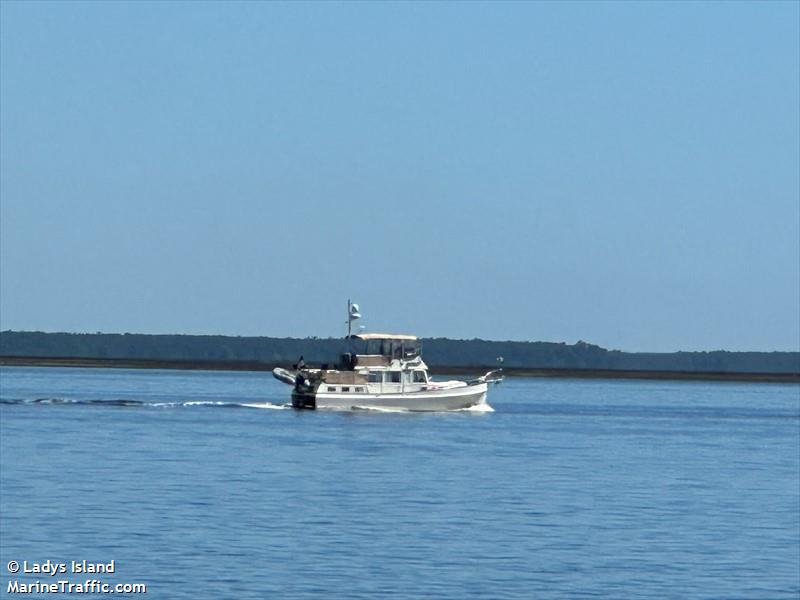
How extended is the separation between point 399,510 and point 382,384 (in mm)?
66769

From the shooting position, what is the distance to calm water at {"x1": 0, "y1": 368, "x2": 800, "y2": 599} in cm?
4156

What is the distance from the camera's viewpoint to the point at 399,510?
55.5m

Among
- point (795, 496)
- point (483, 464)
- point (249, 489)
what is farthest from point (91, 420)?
point (795, 496)

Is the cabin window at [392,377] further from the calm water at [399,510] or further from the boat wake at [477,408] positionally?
the calm water at [399,510]

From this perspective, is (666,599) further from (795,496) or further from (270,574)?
(795,496)

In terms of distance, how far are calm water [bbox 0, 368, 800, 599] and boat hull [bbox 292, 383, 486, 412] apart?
17.2m

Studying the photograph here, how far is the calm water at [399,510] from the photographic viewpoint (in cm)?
4156

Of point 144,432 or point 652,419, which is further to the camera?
point 652,419

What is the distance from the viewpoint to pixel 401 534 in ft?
161

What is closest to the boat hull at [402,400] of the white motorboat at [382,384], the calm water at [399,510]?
the white motorboat at [382,384]

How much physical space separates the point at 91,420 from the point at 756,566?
70091 mm

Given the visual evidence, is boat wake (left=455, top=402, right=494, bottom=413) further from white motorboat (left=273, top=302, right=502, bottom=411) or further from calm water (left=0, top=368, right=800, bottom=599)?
calm water (left=0, top=368, right=800, bottom=599)

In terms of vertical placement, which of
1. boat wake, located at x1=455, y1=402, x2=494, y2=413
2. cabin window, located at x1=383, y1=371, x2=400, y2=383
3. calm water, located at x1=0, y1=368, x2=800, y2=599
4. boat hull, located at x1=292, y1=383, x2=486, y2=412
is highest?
cabin window, located at x1=383, y1=371, x2=400, y2=383

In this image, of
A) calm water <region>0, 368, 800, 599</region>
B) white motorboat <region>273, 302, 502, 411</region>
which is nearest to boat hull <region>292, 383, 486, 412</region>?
white motorboat <region>273, 302, 502, 411</region>
